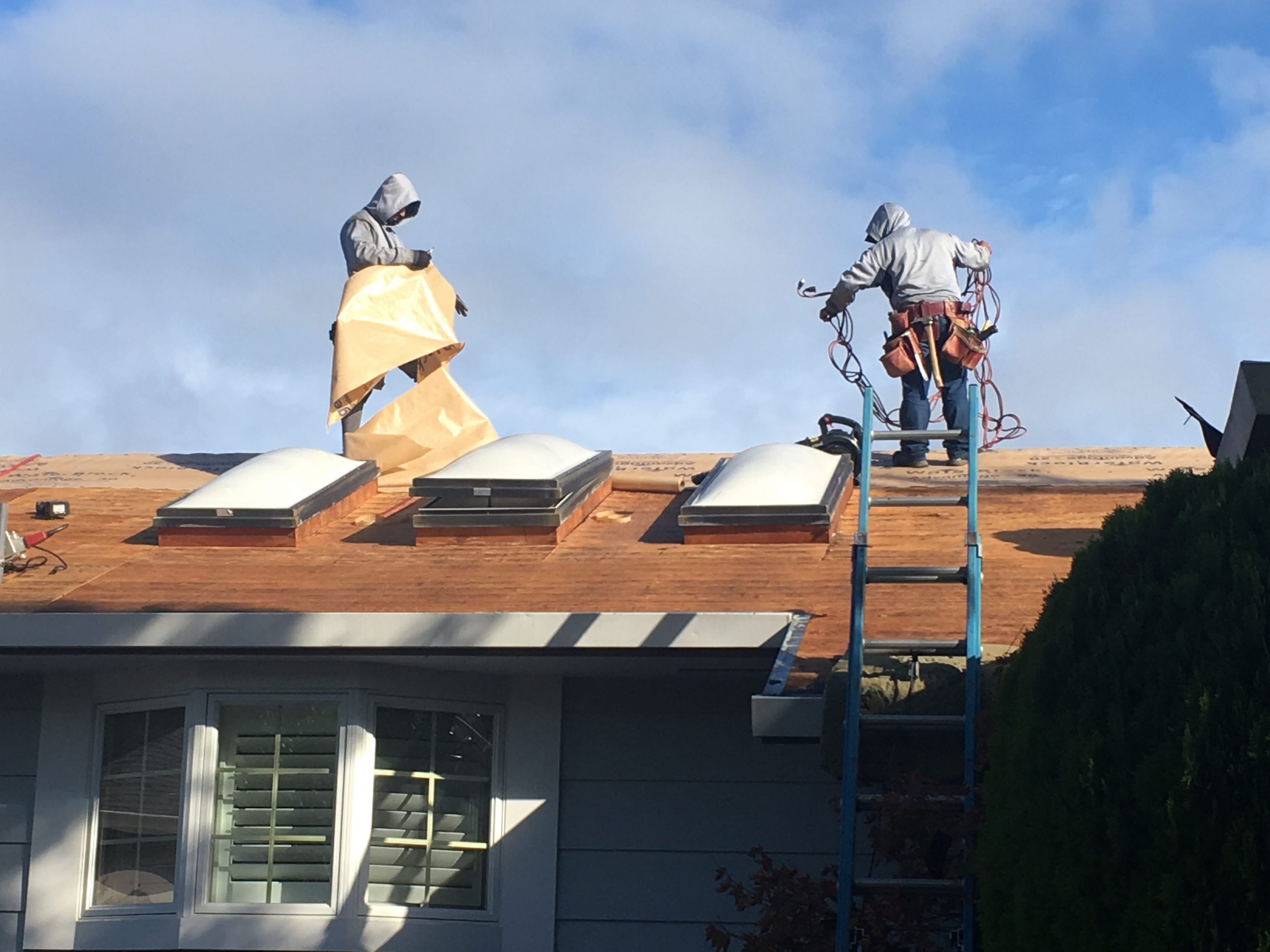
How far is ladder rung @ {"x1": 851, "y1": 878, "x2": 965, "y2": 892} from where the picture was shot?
452cm

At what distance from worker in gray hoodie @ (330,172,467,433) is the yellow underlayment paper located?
6 centimetres

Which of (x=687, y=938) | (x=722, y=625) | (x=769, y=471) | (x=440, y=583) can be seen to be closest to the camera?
(x=722, y=625)

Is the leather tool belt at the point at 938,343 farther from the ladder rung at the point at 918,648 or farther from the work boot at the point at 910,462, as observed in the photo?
the ladder rung at the point at 918,648

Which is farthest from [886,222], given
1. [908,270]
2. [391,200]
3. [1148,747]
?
[1148,747]

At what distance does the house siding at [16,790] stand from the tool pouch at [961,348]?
6070 mm

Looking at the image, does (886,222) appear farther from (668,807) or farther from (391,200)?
(668,807)

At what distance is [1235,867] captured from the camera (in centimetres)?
311

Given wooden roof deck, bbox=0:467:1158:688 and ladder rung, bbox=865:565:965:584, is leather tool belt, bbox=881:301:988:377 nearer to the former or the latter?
wooden roof deck, bbox=0:467:1158:688

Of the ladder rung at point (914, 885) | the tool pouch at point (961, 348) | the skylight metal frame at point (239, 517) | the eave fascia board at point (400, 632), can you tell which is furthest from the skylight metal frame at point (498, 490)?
the ladder rung at point (914, 885)

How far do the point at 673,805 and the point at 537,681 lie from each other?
809 mm

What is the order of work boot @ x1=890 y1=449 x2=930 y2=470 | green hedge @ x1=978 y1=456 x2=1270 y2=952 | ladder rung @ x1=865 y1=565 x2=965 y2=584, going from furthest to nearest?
work boot @ x1=890 y1=449 x2=930 y2=470 < ladder rung @ x1=865 y1=565 x2=965 y2=584 < green hedge @ x1=978 y1=456 x2=1270 y2=952

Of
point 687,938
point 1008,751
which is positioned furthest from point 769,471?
point 1008,751

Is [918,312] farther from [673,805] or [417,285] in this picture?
[673,805]

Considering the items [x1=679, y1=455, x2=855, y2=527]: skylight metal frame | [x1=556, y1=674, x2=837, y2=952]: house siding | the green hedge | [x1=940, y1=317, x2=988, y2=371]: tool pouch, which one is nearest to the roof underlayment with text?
[x1=679, y1=455, x2=855, y2=527]: skylight metal frame
